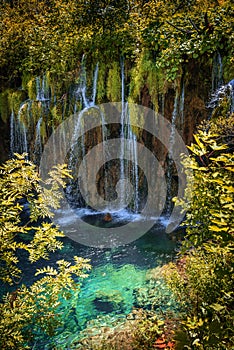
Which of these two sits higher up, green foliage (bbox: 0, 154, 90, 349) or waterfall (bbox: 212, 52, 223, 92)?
waterfall (bbox: 212, 52, 223, 92)

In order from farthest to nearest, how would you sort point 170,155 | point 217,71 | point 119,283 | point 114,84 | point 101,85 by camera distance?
point 101,85 < point 114,84 < point 170,155 < point 217,71 < point 119,283

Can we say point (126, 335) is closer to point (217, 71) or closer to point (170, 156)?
point (170, 156)

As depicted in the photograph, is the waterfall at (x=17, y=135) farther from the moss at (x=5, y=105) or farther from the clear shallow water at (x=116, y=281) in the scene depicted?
the clear shallow water at (x=116, y=281)

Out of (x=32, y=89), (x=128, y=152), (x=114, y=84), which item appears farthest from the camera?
(x=32, y=89)

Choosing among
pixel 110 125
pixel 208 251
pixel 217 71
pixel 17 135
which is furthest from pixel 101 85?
pixel 208 251

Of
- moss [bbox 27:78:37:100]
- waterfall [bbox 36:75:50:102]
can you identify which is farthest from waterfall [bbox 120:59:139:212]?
moss [bbox 27:78:37:100]

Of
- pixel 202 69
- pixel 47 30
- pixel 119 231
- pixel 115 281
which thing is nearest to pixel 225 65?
pixel 202 69

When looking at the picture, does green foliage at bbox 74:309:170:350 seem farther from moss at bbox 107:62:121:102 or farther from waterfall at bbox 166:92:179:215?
moss at bbox 107:62:121:102

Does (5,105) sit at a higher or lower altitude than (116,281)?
higher

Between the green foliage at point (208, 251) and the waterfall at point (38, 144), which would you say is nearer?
the green foliage at point (208, 251)

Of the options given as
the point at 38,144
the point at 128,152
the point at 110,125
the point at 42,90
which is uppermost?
the point at 42,90

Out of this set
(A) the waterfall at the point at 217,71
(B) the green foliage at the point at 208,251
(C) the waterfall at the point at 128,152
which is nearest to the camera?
(B) the green foliage at the point at 208,251

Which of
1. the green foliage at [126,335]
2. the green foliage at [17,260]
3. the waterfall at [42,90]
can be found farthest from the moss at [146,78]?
the green foliage at [17,260]

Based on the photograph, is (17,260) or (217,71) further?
(217,71)
